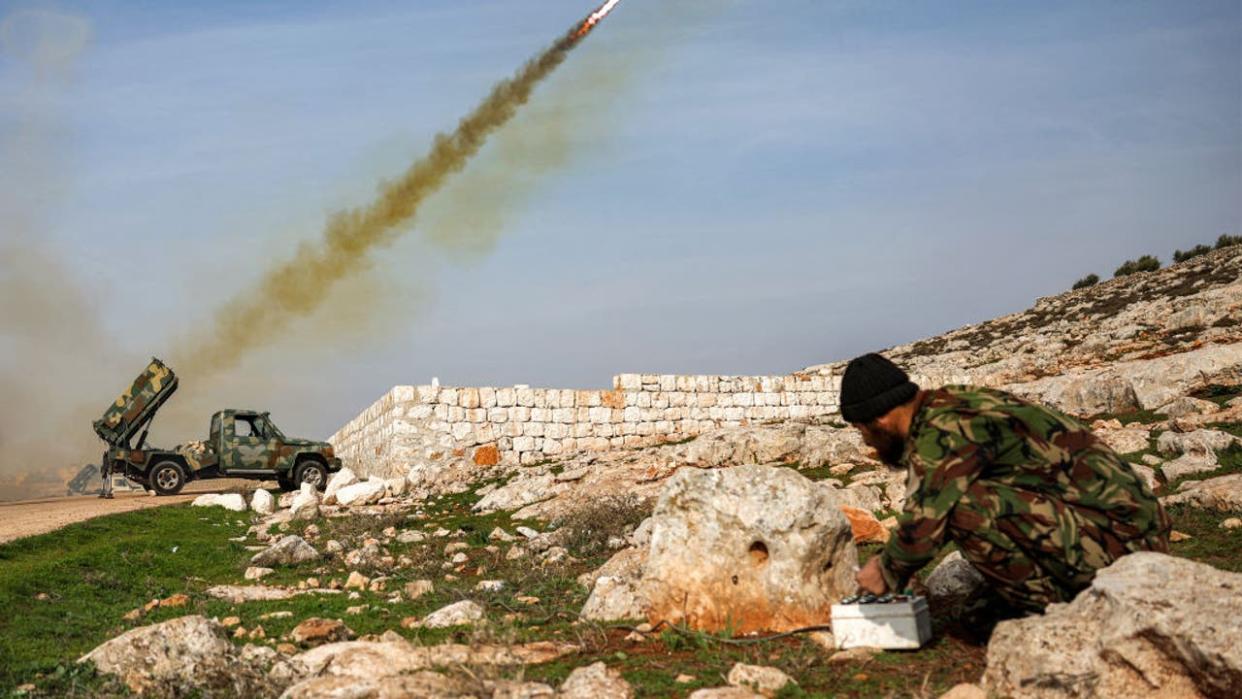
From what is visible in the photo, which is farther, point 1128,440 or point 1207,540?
point 1128,440

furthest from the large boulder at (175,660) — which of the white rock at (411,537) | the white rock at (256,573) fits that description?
the white rock at (411,537)

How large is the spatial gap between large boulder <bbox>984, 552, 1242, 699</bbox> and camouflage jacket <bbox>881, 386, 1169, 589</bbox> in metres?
0.23

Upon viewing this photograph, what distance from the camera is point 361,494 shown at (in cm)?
1795

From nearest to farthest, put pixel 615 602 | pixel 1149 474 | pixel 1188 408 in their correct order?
pixel 615 602
pixel 1149 474
pixel 1188 408

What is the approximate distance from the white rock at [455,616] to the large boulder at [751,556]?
1.39m

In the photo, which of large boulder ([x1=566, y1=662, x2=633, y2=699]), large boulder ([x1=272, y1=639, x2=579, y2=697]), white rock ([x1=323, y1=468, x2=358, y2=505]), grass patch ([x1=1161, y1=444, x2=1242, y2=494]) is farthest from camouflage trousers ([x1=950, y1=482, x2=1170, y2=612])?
white rock ([x1=323, y1=468, x2=358, y2=505])

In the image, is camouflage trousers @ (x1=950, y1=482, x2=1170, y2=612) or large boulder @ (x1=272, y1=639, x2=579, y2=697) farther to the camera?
large boulder @ (x1=272, y1=639, x2=579, y2=697)

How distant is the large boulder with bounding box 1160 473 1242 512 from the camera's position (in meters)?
8.12

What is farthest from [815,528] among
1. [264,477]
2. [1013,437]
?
[264,477]

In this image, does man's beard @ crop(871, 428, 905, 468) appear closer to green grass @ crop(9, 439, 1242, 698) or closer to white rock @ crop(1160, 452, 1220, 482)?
green grass @ crop(9, 439, 1242, 698)

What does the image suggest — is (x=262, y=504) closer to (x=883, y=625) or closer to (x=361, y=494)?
(x=361, y=494)

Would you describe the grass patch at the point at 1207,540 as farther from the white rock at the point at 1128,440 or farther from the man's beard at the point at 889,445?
the white rock at the point at 1128,440

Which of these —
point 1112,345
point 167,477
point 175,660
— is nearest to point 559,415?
point 167,477

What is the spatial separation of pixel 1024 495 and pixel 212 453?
21062 millimetres
